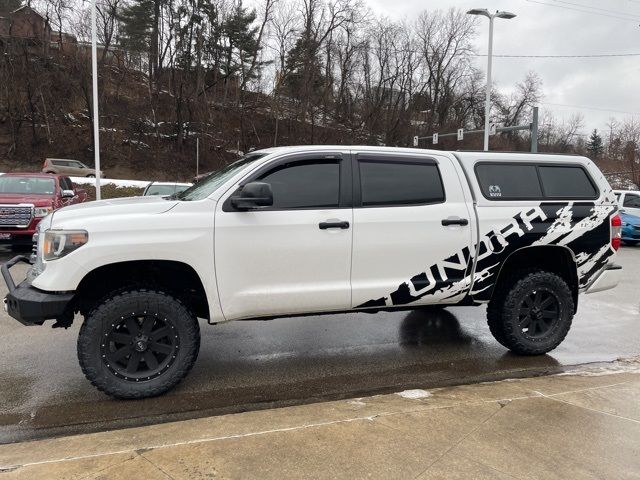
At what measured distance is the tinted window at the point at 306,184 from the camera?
425 centimetres

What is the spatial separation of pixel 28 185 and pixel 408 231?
34.9ft

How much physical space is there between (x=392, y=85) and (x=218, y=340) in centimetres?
5275

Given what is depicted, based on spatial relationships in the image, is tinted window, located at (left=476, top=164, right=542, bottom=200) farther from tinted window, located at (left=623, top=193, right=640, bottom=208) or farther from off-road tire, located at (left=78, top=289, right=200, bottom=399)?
tinted window, located at (left=623, top=193, right=640, bottom=208)

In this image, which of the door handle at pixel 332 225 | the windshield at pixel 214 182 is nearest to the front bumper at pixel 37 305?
the windshield at pixel 214 182

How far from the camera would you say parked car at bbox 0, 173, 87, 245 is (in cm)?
1041

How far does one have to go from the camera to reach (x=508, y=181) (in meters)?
5.01

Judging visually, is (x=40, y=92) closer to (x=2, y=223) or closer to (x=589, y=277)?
(x=2, y=223)

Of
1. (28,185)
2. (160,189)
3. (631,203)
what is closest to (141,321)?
(28,185)

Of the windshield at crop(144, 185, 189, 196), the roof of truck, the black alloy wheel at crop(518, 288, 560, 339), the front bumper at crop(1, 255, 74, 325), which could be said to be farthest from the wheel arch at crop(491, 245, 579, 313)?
the windshield at crop(144, 185, 189, 196)

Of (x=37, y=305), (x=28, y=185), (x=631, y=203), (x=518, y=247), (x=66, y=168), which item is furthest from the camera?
(x=66, y=168)

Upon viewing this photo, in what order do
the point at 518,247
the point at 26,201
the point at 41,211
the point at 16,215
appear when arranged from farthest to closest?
the point at 41,211 < the point at 26,201 < the point at 16,215 < the point at 518,247

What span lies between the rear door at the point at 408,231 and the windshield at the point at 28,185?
9.85m

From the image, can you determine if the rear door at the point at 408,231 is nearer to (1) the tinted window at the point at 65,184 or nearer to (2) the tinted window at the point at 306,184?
(2) the tinted window at the point at 306,184

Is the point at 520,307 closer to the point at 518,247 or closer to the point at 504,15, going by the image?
the point at 518,247
